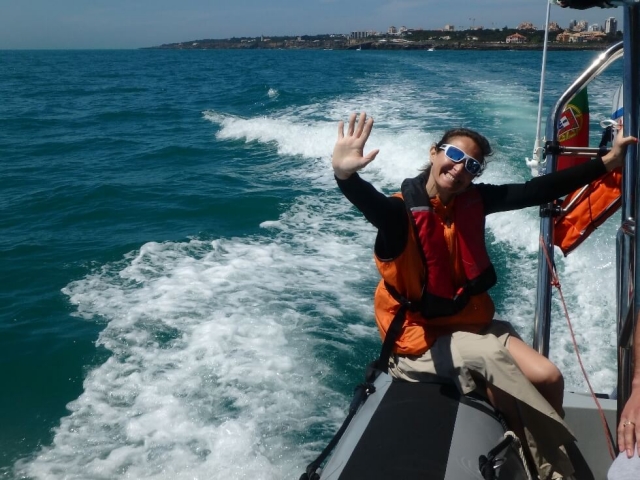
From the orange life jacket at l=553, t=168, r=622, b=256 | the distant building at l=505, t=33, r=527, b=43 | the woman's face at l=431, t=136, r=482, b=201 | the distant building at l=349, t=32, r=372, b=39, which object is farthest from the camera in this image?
the distant building at l=349, t=32, r=372, b=39

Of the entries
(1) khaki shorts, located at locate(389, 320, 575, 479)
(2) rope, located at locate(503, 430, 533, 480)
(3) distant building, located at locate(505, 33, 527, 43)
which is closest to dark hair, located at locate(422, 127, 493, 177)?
(1) khaki shorts, located at locate(389, 320, 575, 479)

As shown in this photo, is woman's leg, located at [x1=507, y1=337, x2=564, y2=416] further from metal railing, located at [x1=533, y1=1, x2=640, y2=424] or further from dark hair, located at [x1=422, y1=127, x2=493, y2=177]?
dark hair, located at [x1=422, y1=127, x2=493, y2=177]

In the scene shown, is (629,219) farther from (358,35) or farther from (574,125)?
(358,35)

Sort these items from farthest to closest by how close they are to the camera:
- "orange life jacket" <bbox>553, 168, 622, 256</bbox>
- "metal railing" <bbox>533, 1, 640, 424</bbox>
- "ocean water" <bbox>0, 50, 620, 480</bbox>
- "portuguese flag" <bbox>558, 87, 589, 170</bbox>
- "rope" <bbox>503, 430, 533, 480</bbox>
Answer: "ocean water" <bbox>0, 50, 620, 480</bbox>, "portuguese flag" <bbox>558, 87, 589, 170</bbox>, "orange life jacket" <bbox>553, 168, 622, 256</bbox>, "rope" <bbox>503, 430, 533, 480</bbox>, "metal railing" <bbox>533, 1, 640, 424</bbox>

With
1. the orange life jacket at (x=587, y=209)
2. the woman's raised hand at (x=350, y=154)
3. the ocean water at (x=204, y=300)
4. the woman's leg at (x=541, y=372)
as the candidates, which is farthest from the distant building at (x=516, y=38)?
the woman's raised hand at (x=350, y=154)

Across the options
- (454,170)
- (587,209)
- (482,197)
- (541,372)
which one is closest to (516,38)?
(587,209)

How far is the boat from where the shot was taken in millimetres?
1295

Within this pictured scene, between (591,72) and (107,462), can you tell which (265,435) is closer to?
(107,462)

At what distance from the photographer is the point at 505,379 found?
5.62 feet

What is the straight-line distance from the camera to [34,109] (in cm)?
1585

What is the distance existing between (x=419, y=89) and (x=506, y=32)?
47626 millimetres

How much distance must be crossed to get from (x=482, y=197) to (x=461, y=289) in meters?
0.30

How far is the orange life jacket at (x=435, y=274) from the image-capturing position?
5.96 feet

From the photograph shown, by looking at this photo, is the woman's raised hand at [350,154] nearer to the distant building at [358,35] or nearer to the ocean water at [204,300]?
the ocean water at [204,300]
